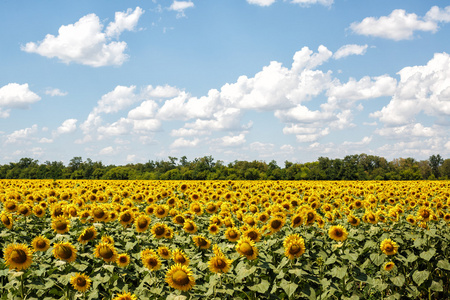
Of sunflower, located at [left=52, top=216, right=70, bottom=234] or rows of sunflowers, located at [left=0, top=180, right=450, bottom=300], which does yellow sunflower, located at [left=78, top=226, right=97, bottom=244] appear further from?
sunflower, located at [left=52, top=216, right=70, bottom=234]

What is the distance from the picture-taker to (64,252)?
5.38 metres

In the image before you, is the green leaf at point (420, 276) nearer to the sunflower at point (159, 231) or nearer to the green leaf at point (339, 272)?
the green leaf at point (339, 272)

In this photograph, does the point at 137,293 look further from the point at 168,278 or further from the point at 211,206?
the point at 211,206

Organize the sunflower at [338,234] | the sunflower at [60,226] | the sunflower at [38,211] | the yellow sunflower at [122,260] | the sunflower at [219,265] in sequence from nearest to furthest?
the sunflower at [219,265]
the yellow sunflower at [122,260]
the sunflower at [60,226]
the sunflower at [338,234]
the sunflower at [38,211]

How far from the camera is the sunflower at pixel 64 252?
17.6 ft

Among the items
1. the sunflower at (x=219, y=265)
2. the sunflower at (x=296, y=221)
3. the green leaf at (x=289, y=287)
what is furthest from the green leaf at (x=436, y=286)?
the sunflower at (x=219, y=265)

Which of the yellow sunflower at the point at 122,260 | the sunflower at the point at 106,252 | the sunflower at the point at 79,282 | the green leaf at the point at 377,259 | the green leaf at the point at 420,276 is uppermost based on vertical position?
the sunflower at the point at 106,252

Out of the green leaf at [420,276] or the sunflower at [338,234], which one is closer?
the sunflower at [338,234]

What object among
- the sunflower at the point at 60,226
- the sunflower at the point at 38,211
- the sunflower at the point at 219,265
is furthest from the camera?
the sunflower at the point at 38,211

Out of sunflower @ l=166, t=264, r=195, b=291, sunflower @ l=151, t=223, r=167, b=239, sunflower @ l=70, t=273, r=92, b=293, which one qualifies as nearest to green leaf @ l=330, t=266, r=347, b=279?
sunflower @ l=166, t=264, r=195, b=291

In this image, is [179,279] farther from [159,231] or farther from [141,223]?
[141,223]

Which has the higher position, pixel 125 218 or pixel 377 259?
pixel 125 218

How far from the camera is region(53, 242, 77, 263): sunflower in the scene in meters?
5.37

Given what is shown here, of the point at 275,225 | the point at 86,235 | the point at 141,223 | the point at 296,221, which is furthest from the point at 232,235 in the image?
the point at 86,235
